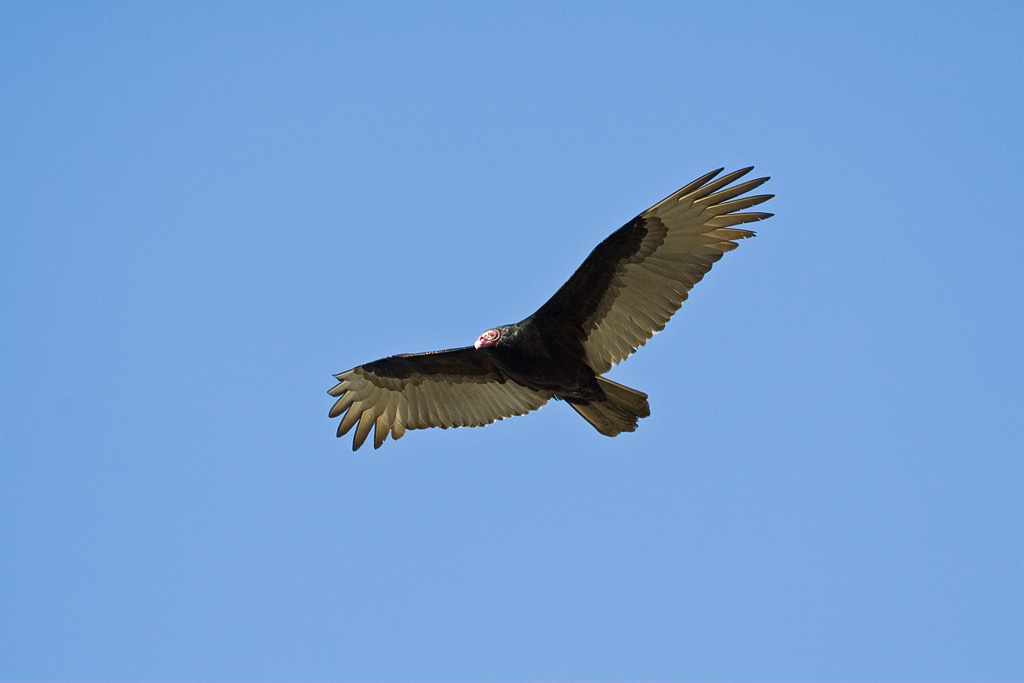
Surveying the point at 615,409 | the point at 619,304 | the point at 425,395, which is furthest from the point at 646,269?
the point at 425,395

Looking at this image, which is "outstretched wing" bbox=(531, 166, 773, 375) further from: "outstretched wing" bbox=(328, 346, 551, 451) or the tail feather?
"outstretched wing" bbox=(328, 346, 551, 451)

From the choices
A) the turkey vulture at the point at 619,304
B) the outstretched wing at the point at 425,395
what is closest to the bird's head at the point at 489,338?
the turkey vulture at the point at 619,304

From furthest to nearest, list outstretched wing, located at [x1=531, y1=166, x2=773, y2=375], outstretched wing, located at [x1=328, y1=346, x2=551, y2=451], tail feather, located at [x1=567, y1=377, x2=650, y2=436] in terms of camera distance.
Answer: outstretched wing, located at [x1=328, y1=346, x2=551, y2=451], tail feather, located at [x1=567, y1=377, x2=650, y2=436], outstretched wing, located at [x1=531, y1=166, x2=773, y2=375]

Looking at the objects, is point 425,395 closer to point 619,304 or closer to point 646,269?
point 619,304

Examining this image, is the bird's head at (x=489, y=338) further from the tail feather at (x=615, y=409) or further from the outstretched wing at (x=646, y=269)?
the tail feather at (x=615, y=409)

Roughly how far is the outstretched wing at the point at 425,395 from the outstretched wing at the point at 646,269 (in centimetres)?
97

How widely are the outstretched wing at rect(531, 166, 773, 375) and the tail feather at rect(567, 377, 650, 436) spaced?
249mm

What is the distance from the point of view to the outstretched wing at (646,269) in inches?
343

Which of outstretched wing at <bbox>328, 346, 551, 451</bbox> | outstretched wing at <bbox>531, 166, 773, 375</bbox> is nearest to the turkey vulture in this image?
outstretched wing at <bbox>531, 166, 773, 375</bbox>

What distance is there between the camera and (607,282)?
8.91m

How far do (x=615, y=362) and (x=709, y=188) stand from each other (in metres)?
1.70

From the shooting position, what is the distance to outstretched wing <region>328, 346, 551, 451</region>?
385 inches

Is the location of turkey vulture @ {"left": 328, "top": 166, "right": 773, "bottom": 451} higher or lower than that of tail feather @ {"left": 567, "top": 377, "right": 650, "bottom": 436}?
higher

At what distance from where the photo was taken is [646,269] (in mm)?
8859
